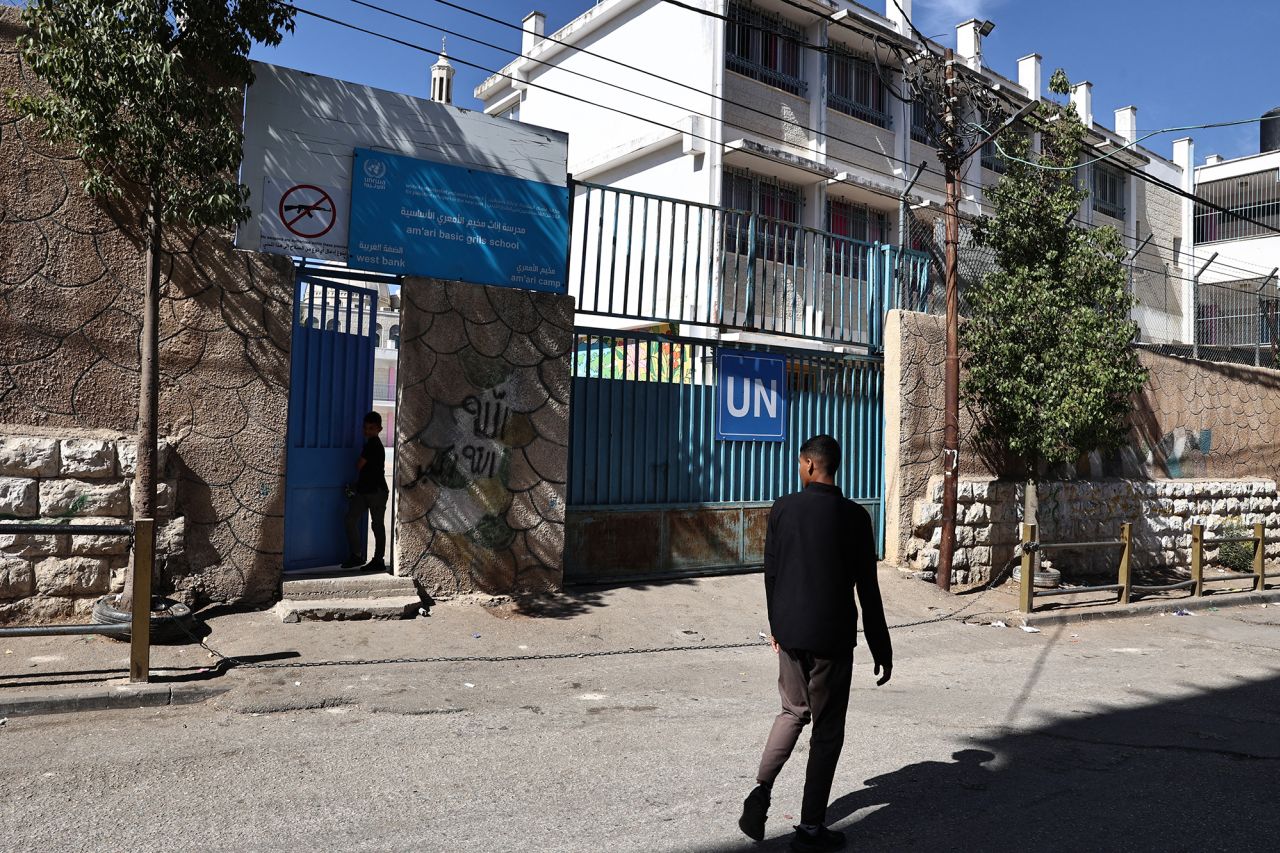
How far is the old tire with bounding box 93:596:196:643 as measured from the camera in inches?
257

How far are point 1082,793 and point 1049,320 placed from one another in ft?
26.3

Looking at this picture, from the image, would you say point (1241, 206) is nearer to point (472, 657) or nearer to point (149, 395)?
point (472, 657)

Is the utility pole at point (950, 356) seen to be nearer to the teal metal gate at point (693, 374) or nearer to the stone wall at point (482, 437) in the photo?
the teal metal gate at point (693, 374)

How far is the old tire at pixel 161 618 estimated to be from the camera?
652 centimetres

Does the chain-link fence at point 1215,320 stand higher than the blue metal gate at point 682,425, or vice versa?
the chain-link fence at point 1215,320

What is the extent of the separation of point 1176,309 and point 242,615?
17.0 metres

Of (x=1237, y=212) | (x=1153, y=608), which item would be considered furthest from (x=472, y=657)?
(x=1237, y=212)

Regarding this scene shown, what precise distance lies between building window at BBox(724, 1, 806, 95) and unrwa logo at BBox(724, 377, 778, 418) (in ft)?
33.0

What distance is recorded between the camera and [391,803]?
13.5 ft

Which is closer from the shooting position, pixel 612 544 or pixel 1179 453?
pixel 612 544

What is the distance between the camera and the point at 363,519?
332 inches

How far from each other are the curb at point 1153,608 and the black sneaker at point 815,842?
22.3 ft

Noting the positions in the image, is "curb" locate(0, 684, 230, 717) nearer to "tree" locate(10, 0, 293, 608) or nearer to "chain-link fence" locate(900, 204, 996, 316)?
"tree" locate(10, 0, 293, 608)

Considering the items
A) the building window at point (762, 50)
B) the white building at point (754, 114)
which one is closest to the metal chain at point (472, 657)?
the white building at point (754, 114)
